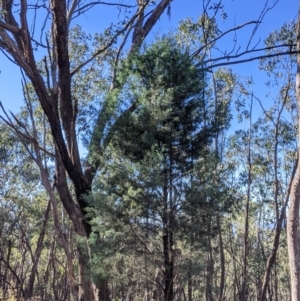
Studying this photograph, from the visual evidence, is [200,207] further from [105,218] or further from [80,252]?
[80,252]

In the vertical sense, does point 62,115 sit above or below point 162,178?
above

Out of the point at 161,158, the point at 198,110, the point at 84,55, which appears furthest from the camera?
the point at 84,55

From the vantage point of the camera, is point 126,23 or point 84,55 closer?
point 126,23

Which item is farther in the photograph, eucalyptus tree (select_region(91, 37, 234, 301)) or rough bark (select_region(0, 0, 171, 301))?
rough bark (select_region(0, 0, 171, 301))

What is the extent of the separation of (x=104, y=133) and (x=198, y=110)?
1.65 metres

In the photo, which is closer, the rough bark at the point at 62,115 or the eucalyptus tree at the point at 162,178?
the eucalyptus tree at the point at 162,178

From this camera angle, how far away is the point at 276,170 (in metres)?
14.1

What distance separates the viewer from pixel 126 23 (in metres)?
9.23

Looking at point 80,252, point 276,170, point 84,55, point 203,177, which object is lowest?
point 80,252

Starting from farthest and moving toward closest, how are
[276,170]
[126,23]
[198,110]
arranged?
[276,170] → [126,23] → [198,110]

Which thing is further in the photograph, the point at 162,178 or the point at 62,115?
the point at 62,115

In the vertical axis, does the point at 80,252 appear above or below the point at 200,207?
below

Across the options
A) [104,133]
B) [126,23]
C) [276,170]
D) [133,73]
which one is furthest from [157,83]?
[276,170]

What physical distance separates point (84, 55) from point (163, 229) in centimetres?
727
